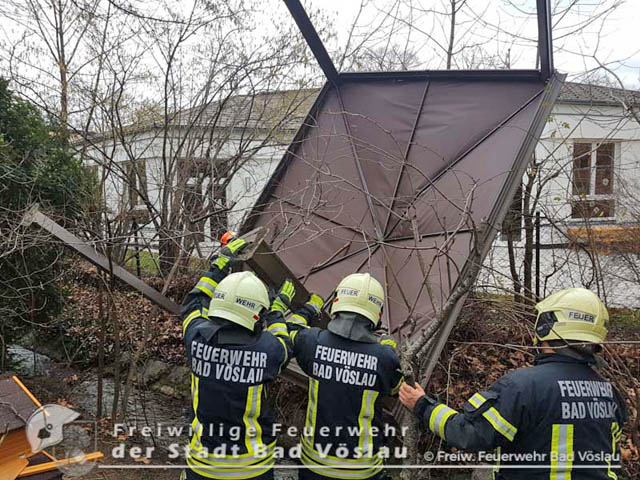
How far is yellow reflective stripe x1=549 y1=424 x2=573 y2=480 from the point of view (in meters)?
2.28

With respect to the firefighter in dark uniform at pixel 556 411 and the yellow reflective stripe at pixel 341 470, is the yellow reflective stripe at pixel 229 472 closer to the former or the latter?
the yellow reflective stripe at pixel 341 470

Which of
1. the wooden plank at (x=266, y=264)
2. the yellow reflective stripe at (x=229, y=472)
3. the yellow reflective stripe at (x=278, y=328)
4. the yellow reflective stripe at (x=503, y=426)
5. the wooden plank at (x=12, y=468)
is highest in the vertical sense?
the wooden plank at (x=266, y=264)

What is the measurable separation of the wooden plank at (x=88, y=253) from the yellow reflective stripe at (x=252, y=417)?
3.77ft

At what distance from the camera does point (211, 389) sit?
2865 mm

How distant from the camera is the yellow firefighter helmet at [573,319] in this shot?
7.95 ft

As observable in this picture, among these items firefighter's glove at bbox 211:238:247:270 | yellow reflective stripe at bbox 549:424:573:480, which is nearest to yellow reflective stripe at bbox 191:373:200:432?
firefighter's glove at bbox 211:238:247:270

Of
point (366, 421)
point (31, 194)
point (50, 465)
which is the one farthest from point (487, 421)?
point (31, 194)

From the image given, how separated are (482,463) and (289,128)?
602 centimetres

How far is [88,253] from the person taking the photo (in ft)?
13.2

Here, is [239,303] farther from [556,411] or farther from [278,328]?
[556,411]

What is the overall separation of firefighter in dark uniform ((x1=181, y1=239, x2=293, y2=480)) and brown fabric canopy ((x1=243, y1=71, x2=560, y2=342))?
141cm

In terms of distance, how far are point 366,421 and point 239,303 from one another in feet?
3.74

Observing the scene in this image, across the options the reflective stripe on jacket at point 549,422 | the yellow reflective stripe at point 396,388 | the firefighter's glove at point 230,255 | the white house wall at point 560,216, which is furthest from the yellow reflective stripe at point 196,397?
the white house wall at point 560,216

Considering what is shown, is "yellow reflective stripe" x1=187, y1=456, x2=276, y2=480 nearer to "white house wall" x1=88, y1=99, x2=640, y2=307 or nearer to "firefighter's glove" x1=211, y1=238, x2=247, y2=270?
"firefighter's glove" x1=211, y1=238, x2=247, y2=270
